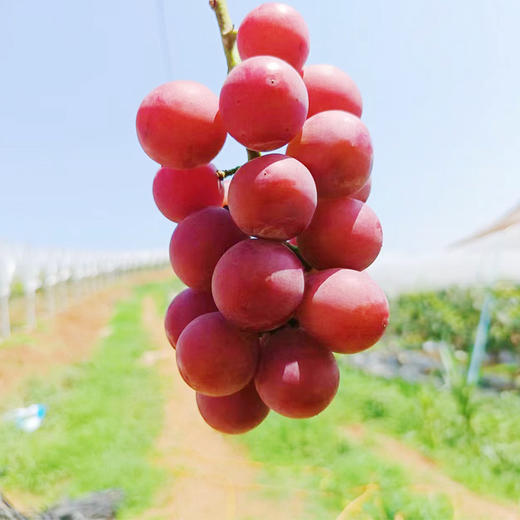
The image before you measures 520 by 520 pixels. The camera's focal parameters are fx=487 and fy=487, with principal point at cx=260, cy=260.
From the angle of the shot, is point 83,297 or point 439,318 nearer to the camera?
point 439,318

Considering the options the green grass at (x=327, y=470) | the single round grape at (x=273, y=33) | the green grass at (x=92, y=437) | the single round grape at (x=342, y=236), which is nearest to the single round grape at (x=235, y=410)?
the single round grape at (x=342, y=236)

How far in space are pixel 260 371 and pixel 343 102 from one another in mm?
423

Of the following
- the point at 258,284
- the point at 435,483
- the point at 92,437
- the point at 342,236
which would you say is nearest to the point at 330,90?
the point at 342,236

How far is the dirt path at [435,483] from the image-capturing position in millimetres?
3211

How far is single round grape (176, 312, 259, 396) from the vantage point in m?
0.65

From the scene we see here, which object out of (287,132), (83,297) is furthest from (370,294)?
(83,297)

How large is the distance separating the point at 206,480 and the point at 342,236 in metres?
3.73

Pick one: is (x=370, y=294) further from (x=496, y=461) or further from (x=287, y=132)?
(x=496, y=461)

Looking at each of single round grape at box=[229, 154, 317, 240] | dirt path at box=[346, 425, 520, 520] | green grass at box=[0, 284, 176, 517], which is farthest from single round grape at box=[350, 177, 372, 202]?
green grass at box=[0, 284, 176, 517]

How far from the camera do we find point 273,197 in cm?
61

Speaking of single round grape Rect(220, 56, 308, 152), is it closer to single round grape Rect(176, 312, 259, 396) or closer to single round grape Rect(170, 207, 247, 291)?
single round grape Rect(170, 207, 247, 291)

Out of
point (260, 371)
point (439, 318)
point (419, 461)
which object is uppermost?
point (260, 371)

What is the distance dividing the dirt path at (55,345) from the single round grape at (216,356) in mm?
6121

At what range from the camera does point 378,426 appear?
4.87 meters
